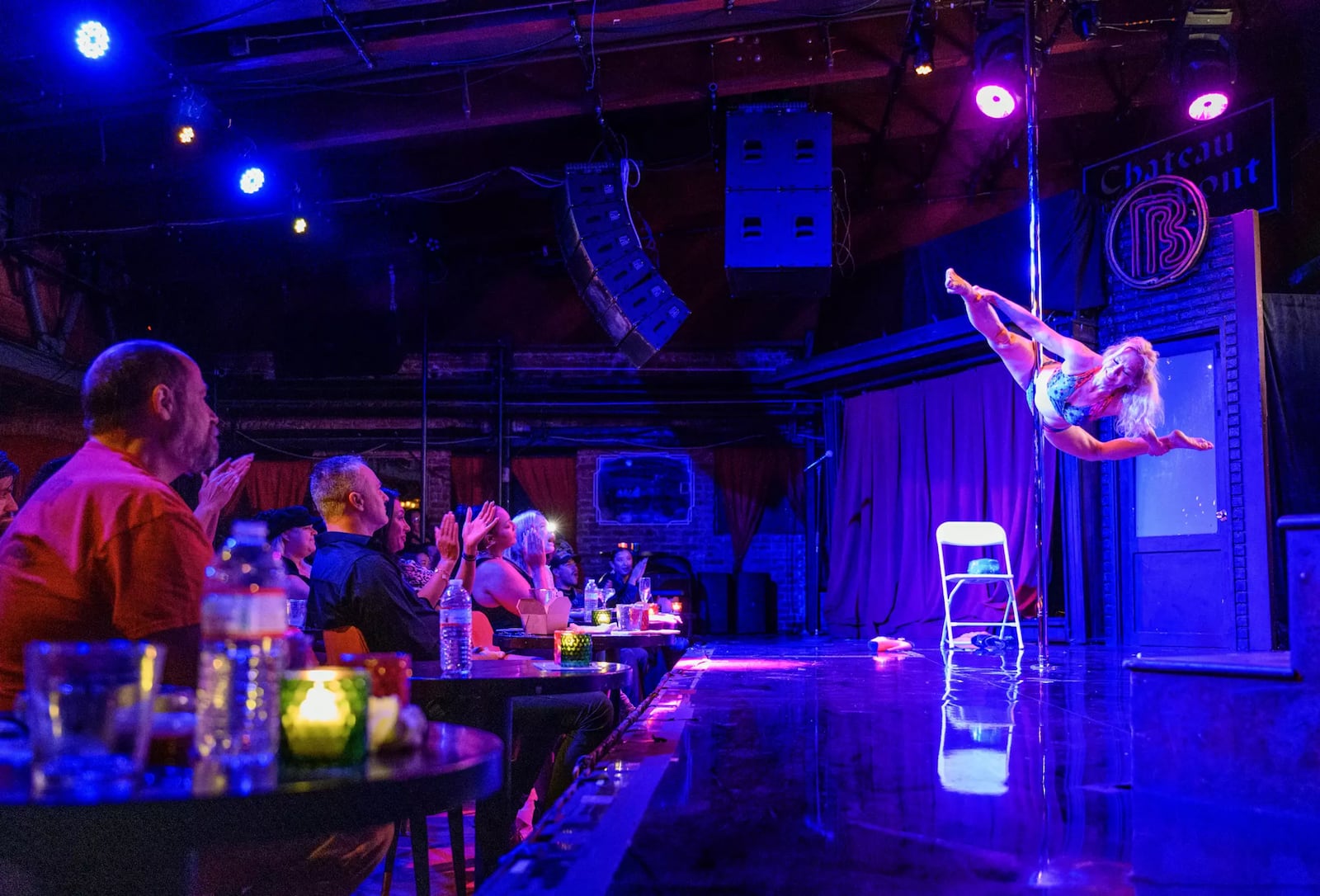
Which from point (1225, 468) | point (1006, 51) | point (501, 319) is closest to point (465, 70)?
point (1006, 51)

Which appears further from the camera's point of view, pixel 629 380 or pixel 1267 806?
pixel 629 380

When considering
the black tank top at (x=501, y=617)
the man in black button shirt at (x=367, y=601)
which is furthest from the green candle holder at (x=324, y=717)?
the black tank top at (x=501, y=617)

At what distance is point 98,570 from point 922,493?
874cm

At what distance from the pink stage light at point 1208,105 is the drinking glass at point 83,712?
24.1 ft

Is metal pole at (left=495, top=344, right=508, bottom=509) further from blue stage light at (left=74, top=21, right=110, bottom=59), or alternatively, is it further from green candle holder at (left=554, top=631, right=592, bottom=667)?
green candle holder at (left=554, top=631, right=592, bottom=667)

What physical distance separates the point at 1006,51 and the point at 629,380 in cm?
603

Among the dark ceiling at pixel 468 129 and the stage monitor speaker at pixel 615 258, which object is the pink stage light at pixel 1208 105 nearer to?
the dark ceiling at pixel 468 129

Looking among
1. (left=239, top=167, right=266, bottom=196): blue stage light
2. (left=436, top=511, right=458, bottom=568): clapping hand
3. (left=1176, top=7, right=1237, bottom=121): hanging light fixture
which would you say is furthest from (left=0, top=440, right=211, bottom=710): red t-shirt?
(left=1176, top=7, right=1237, bottom=121): hanging light fixture

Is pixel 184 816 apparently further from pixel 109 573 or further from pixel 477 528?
pixel 477 528

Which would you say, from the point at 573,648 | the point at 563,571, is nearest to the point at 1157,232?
the point at 563,571

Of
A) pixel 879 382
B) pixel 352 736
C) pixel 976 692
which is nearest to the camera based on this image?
pixel 352 736

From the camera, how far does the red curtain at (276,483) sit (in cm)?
1184

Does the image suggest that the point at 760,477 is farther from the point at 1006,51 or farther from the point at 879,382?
the point at 1006,51

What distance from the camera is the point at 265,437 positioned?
469 inches
